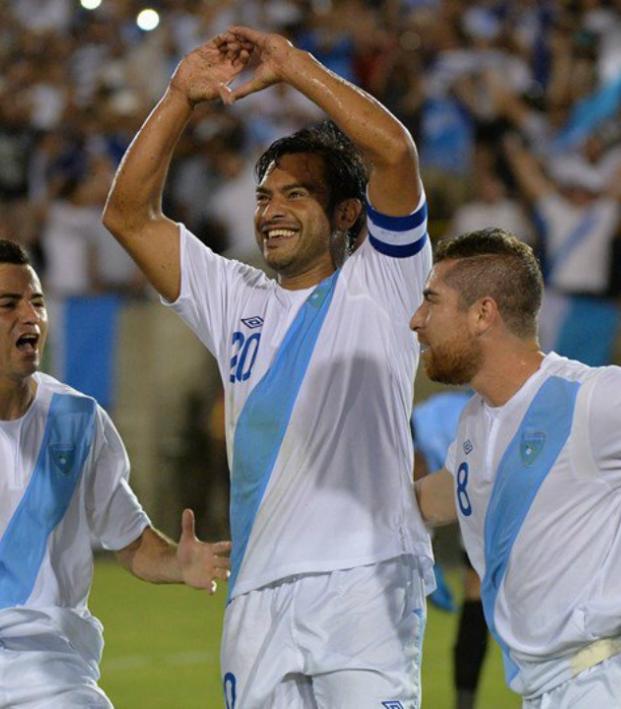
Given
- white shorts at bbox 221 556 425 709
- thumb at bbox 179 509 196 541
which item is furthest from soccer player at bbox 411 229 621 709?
thumb at bbox 179 509 196 541

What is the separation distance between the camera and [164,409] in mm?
12172

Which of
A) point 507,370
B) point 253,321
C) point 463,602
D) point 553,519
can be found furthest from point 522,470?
Result: point 463,602

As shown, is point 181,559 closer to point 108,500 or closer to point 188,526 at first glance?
point 188,526

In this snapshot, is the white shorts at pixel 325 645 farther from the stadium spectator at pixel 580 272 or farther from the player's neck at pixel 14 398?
the stadium spectator at pixel 580 272

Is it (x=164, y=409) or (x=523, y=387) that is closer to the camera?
(x=523, y=387)

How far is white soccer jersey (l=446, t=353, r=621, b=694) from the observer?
12.5ft

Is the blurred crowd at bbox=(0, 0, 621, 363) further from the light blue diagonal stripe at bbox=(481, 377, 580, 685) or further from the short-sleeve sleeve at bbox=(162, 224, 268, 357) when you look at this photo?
the light blue diagonal stripe at bbox=(481, 377, 580, 685)

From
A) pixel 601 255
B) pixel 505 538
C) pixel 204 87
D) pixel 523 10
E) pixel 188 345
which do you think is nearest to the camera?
pixel 505 538

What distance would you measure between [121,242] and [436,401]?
11.6ft

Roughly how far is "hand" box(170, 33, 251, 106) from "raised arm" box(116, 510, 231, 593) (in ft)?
3.84

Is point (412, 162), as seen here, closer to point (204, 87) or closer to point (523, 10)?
point (204, 87)

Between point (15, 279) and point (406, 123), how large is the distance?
820 centimetres

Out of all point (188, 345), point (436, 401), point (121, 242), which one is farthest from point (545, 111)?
point (121, 242)

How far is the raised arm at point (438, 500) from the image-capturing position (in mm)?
4289
